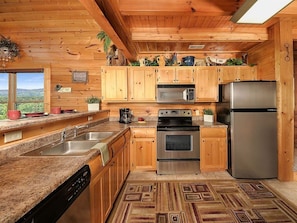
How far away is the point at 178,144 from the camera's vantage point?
3.51 meters

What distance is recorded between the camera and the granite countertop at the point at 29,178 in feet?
2.60

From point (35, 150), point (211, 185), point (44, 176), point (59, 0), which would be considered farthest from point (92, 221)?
point (59, 0)

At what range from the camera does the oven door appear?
3.50 meters

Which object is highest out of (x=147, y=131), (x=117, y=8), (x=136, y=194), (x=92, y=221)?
(x=117, y=8)

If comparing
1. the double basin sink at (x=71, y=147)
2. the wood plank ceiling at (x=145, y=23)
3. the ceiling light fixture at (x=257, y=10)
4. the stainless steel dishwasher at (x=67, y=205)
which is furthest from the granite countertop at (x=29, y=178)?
the ceiling light fixture at (x=257, y=10)

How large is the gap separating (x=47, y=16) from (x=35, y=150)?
3831mm

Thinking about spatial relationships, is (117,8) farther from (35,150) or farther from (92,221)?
(92,221)

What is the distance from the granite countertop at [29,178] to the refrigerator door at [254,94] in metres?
2.56

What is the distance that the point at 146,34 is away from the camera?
3389 millimetres

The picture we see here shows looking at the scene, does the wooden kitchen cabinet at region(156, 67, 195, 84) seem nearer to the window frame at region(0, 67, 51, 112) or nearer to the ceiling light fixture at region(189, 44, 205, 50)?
the ceiling light fixture at region(189, 44, 205, 50)

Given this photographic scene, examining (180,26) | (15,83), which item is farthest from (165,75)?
(15,83)

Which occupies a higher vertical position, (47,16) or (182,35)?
(47,16)

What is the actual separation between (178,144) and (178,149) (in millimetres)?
89

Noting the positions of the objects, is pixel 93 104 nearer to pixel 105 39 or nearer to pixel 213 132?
pixel 105 39
